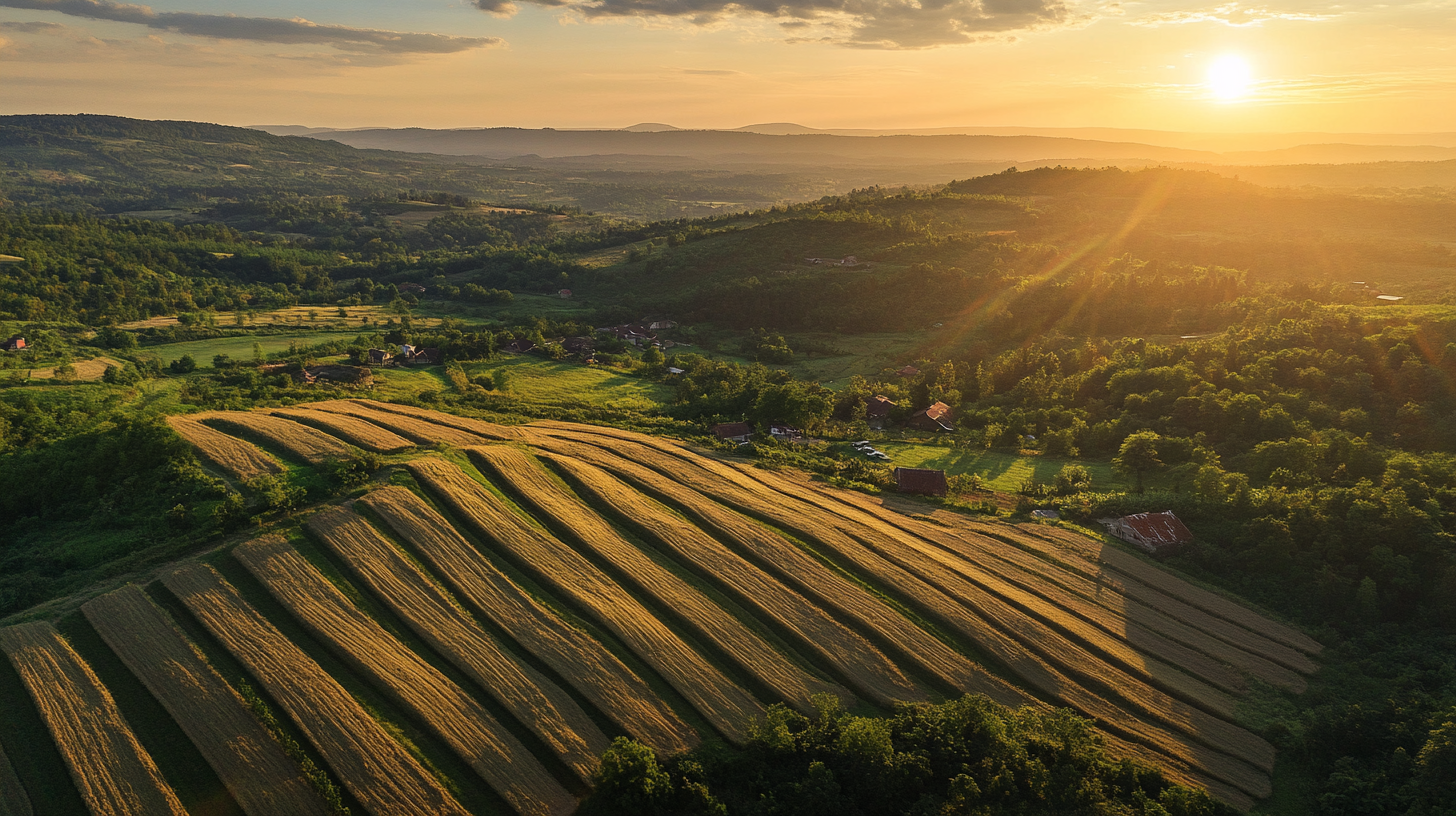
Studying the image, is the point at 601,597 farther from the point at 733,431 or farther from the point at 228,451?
the point at 733,431

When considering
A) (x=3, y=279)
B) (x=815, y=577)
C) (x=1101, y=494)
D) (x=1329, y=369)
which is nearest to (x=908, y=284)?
(x=1329, y=369)

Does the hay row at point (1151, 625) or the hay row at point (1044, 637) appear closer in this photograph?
the hay row at point (1044, 637)

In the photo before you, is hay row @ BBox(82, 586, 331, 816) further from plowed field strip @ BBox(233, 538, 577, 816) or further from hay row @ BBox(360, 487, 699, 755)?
hay row @ BBox(360, 487, 699, 755)

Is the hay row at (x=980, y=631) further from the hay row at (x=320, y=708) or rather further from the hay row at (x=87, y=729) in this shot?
the hay row at (x=87, y=729)

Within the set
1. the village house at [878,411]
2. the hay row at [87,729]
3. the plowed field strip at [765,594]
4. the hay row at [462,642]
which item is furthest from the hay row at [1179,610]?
the hay row at [87,729]

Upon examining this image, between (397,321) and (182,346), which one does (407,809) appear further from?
(397,321)

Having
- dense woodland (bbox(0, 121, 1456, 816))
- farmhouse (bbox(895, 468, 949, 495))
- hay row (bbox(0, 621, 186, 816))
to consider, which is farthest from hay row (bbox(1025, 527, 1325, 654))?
hay row (bbox(0, 621, 186, 816))
